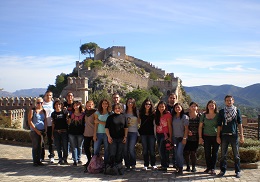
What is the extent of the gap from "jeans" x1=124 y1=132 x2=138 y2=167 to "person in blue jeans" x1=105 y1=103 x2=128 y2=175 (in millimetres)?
330

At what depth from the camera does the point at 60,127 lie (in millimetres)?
10117

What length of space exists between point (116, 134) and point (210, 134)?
108 inches

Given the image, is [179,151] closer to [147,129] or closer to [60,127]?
[147,129]

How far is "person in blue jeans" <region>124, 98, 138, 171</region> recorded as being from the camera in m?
9.39

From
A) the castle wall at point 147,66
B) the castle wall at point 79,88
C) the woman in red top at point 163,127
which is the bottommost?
the woman in red top at point 163,127

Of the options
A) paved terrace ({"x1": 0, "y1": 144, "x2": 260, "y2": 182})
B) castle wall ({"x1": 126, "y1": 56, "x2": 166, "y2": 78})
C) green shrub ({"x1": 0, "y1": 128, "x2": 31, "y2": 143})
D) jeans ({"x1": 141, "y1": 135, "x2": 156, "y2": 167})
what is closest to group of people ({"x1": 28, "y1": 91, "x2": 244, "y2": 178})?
jeans ({"x1": 141, "y1": 135, "x2": 156, "y2": 167})

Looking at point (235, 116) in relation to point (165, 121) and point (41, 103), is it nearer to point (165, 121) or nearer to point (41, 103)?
point (165, 121)

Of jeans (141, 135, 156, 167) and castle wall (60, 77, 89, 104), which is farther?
castle wall (60, 77, 89, 104)

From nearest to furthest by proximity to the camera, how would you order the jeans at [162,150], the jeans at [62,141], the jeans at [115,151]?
the jeans at [115,151] < the jeans at [162,150] < the jeans at [62,141]

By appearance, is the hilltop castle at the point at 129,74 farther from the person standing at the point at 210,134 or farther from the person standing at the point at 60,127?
the person standing at the point at 210,134

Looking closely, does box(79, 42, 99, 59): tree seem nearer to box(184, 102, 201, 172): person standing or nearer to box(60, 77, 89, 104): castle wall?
box(60, 77, 89, 104): castle wall

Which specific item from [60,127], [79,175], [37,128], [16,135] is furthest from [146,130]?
[16,135]

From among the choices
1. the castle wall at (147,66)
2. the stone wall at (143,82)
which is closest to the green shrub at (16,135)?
the stone wall at (143,82)

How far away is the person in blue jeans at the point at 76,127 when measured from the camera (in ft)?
32.2
